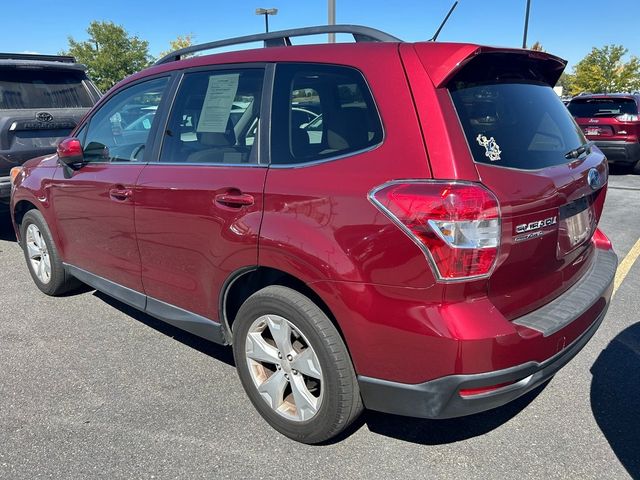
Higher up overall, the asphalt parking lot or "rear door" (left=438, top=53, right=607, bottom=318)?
"rear door" (left=438, top=53, right=607, bottom=318)

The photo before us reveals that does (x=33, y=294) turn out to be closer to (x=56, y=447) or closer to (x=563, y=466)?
(x=56, y=447)

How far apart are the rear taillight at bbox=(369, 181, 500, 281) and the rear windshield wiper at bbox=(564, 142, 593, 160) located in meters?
0.83

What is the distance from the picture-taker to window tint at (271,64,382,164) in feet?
7.46

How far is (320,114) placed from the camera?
8.12ft

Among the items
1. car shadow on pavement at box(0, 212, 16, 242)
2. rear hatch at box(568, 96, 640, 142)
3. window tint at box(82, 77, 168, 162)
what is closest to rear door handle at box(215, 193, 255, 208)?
window tint at box(82, 77, 168, 162)

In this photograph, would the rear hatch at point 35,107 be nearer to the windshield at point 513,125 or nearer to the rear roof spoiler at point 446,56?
the rear roof spoiler at point 446,56

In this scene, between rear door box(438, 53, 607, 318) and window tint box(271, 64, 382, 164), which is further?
window tint box(271, 64, 382, 164)

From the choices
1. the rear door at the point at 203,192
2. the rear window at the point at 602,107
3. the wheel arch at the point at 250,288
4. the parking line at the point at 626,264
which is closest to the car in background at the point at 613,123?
the rear window at the point at 602,107

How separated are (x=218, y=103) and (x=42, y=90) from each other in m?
4.51

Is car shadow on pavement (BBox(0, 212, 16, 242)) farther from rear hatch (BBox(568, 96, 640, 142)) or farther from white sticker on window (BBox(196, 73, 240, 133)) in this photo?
rear hatch (BBox(568, 96, 640, 142))

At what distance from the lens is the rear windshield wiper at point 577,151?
8.42 ft

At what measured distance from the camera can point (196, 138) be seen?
118 inches

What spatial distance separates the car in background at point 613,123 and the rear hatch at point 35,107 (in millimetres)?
9308

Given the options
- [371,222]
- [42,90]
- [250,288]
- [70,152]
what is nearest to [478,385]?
[371,222]
